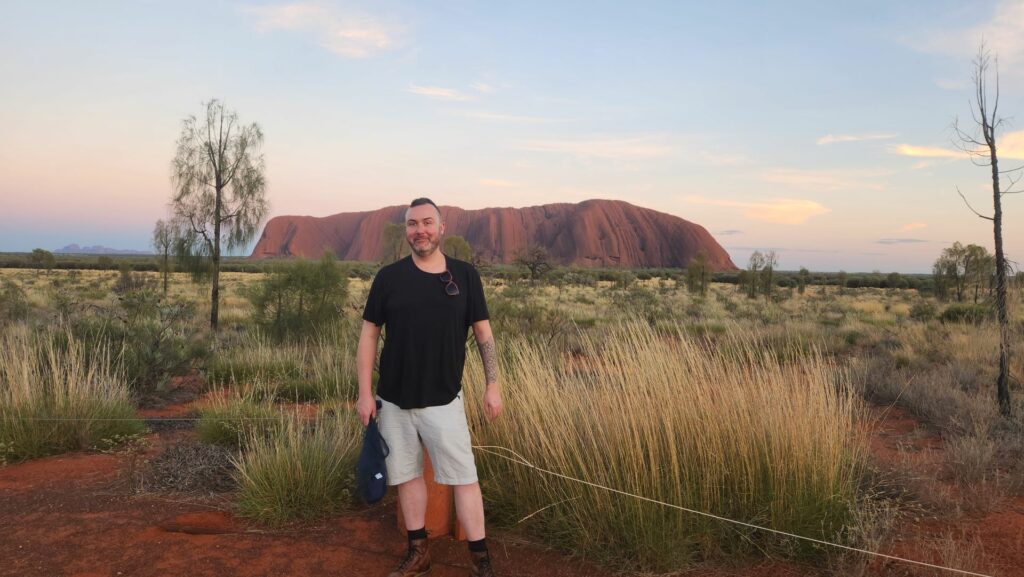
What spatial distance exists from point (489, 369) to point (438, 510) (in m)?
1.12

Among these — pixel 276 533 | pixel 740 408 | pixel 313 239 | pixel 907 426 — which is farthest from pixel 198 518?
pixel 313 239

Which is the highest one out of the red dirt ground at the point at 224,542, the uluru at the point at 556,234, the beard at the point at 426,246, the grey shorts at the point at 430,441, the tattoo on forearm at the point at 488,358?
the uluru at the point at 556,234

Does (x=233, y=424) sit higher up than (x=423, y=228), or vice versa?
(x=423, y=228)

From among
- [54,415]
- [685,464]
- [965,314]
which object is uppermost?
[965,314]

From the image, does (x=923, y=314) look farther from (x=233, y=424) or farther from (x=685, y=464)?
(x=233, y=424)

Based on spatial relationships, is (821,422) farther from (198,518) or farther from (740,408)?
(198,518)

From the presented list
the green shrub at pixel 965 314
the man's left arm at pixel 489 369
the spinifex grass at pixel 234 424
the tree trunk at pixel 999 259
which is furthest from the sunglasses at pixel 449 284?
the green shrub at pixel 965 314

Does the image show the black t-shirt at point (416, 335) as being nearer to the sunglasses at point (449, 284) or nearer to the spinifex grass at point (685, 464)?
the sunglasses at point (449, 284)

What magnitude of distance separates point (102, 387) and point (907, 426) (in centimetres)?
849

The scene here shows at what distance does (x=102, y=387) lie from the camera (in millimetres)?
5840

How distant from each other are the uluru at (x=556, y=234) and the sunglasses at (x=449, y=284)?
105469mm

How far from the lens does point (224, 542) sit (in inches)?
145

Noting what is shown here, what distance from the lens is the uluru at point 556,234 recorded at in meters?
115

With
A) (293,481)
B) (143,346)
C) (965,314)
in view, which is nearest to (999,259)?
(293,481)
